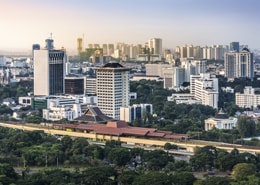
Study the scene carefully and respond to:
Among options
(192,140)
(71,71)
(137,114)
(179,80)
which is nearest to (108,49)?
(71,71)

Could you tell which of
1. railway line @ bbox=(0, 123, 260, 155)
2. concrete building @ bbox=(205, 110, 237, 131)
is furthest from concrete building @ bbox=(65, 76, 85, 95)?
concrete building @ bbox=(205, 110, 237, 131)

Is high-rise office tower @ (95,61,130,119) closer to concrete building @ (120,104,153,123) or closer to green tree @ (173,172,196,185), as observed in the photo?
concrete building @ (120,104,153,123)

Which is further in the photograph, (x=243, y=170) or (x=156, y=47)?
(x=156, y=47)

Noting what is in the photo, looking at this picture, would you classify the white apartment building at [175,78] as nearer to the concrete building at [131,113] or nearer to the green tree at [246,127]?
the concrete building at [131,113]

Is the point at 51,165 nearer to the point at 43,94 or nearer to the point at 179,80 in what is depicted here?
the point at 43,94

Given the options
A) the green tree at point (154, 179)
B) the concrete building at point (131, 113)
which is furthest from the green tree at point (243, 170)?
the concrete building at point (131, 113)

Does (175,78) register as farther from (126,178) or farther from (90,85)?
(126,178)

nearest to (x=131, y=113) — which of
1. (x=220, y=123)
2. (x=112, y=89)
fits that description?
(x=112, y=89)
